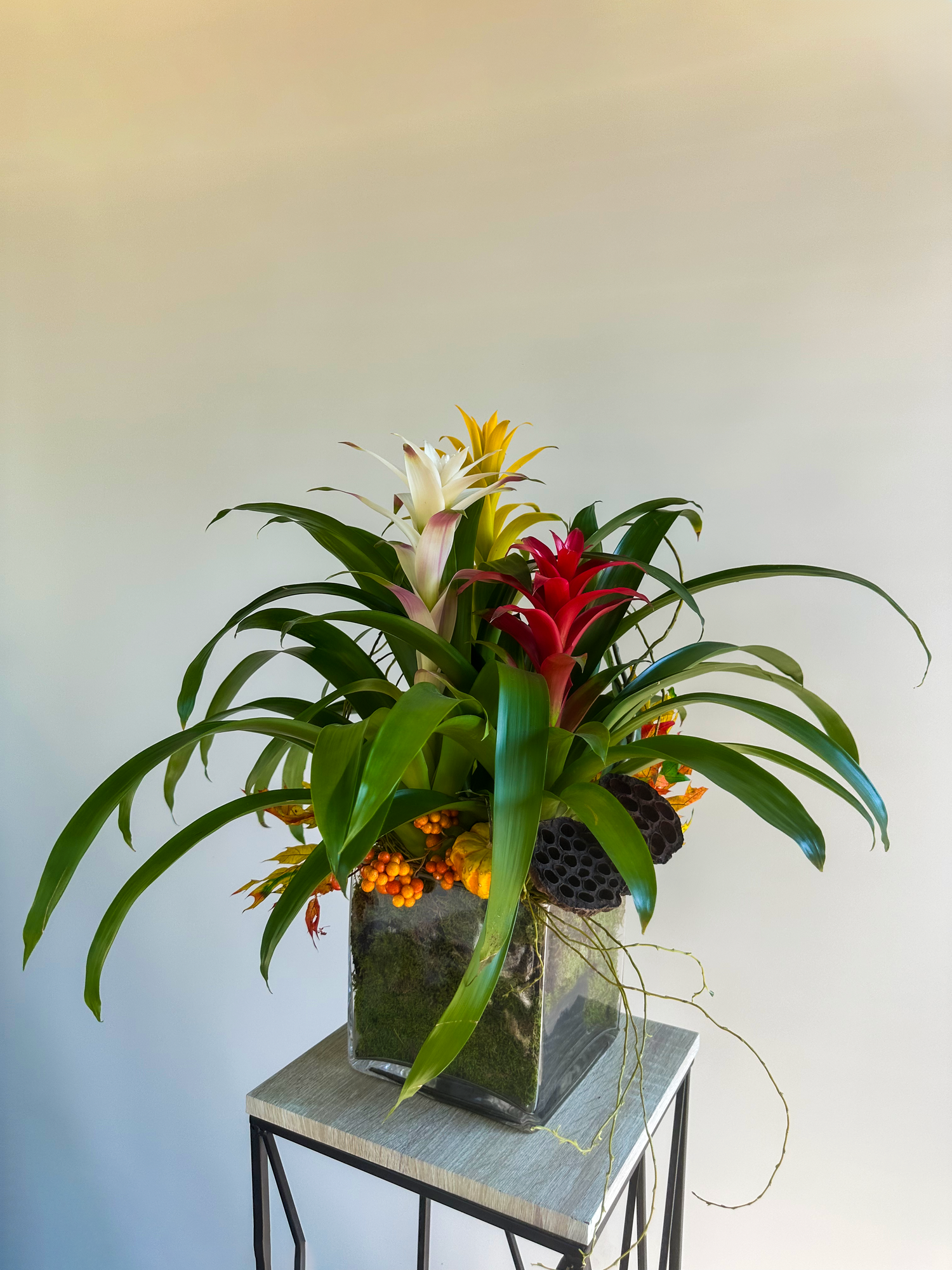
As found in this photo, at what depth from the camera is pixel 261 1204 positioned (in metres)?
0.80

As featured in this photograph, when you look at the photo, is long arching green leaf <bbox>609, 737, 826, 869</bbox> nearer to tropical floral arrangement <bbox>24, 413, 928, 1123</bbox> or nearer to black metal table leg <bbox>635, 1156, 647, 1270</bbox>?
tropical floral arrangement <bbox>24, 413, 928, 1123</bbox>

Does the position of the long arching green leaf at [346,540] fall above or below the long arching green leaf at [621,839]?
above

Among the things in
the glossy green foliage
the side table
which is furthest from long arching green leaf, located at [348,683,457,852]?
the side table

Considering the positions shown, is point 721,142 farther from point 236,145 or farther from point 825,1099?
point 825,1099

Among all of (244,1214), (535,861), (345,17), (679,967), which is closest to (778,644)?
(679,967)

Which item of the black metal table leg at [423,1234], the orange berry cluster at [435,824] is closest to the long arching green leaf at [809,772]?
the orange berry cluster at [435,824]

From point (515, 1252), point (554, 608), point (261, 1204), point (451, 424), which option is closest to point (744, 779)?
point (554, 608)

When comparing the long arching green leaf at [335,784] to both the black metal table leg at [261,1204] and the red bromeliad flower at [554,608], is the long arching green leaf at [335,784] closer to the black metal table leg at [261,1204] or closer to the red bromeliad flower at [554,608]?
the red bromeliad flower at [554,608]

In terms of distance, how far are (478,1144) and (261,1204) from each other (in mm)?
274

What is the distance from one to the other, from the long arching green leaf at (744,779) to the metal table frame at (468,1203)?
0.32 m

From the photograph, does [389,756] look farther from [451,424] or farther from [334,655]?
[451,424]

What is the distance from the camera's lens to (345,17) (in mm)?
1324

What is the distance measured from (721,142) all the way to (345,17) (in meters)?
0.67

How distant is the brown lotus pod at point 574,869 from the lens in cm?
62
